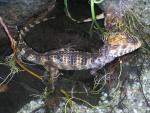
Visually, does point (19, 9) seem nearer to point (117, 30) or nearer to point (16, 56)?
point (16, 56)

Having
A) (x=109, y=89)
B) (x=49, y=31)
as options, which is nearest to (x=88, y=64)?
(x=109, y=89)

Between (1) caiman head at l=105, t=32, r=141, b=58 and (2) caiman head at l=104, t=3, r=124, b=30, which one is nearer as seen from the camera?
(1) caiman head at l=105, t=32, r=141, b=58

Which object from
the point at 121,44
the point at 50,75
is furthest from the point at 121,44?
the point at 50,75

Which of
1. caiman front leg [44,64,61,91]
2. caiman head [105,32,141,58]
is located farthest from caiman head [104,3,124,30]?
caiman front leg [44,64,61,91]

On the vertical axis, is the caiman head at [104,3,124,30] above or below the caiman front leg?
above

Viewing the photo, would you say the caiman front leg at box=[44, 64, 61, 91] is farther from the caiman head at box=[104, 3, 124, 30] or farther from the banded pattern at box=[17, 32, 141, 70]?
the caiman head at box=[104, 3, 124, 30]

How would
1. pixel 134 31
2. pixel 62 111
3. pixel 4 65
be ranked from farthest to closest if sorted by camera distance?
pixel 134 31 → pixel 4 65 → pixel 62 111

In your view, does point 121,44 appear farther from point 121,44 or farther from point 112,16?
point 112,16

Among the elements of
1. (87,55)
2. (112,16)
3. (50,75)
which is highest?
(112,16)
